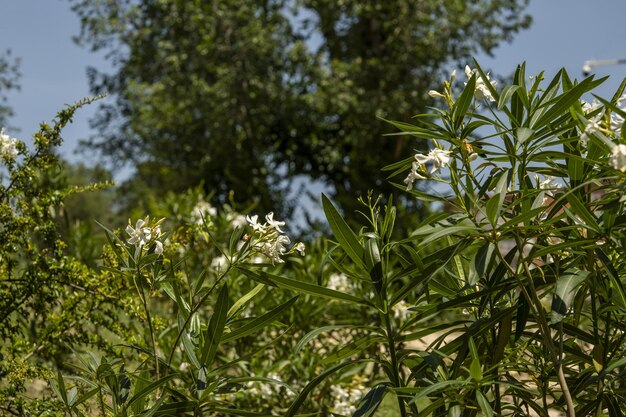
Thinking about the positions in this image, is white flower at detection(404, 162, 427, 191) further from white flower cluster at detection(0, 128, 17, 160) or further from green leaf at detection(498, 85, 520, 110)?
white flower cluster at detection(0, 128, 17, 160)

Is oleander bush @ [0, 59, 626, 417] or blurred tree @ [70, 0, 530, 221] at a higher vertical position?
blurred tree @ [70, 0, 530, 221]

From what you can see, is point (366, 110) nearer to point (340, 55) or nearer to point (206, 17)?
point (340, 55)

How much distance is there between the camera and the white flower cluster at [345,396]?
423 cm

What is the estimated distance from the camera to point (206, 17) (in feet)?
41.5

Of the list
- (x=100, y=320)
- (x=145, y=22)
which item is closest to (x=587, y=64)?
(x=145, y=22)

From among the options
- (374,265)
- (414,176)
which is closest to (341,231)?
(374,265)

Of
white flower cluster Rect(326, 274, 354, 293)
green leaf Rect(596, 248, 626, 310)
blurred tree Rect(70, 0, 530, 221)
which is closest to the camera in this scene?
green leaf Rect(596, 248, 626, 310)

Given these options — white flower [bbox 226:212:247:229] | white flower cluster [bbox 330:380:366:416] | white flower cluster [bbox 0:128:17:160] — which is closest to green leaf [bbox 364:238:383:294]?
white flower cluster [bbox 0:128:17:160]

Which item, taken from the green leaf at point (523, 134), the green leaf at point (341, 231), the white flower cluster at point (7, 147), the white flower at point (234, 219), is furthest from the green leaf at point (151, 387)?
the white flower at point (234, 219)

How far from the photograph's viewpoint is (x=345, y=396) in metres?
4.34

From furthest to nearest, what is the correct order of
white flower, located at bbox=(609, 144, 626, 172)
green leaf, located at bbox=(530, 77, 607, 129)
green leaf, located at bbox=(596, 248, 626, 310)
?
green leaf, located at bbox=(530, 77, 607, 129) < green leaf, located at bbox=(596, 248, 626, 310) < white flower, located at bbox=(609, 144, 626, 172)

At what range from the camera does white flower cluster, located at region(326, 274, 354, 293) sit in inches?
215

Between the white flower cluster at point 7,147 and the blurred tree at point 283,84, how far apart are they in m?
9.08

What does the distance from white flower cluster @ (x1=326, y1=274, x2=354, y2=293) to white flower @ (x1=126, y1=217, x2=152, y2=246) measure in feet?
11.0
